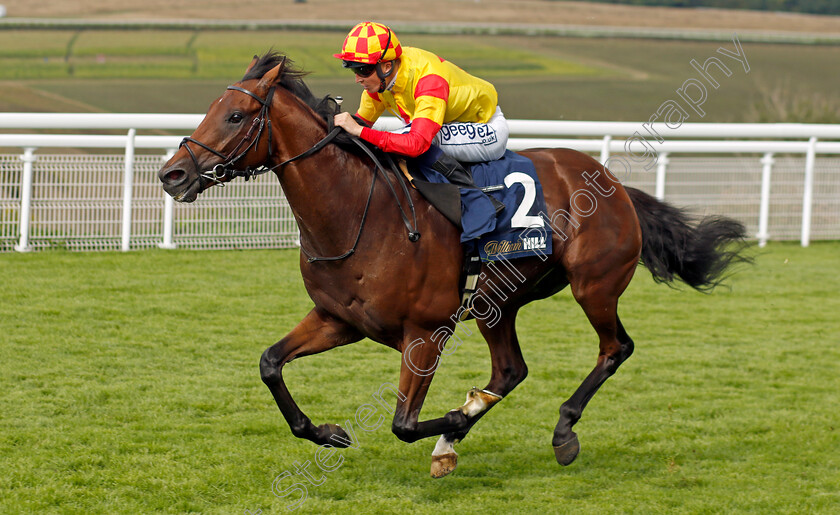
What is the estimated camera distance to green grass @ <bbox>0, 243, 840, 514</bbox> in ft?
12.6

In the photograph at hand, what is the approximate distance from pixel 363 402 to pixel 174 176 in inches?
81.9

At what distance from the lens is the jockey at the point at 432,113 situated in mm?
3582

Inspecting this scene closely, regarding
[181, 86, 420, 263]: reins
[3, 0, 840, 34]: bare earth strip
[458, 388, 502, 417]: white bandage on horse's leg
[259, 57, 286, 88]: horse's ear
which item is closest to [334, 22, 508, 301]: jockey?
[181, 86, 420, 263]: reins

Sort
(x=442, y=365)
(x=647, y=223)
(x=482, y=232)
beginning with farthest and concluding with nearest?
(x=442, y=365), (x=647, y=223), (x=482, y=232)

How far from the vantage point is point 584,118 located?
1894 cm

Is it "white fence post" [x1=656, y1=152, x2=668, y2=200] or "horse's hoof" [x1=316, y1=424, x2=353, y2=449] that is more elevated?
"white fence post" [x1=656, y1=152, x2=668, y2=200]

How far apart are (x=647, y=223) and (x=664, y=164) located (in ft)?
14.9

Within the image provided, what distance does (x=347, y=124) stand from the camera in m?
3.58

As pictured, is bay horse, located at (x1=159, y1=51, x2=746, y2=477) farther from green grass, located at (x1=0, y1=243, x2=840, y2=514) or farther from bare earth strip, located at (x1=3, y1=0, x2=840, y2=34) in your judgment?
bare earth strip, located at (x1=3, y1=0, x2=840, y2=34)

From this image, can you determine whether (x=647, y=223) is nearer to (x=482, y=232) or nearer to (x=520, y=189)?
(x=520, y=189)

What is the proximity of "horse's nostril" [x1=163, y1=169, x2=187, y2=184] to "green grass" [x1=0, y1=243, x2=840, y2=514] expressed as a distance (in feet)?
4.12

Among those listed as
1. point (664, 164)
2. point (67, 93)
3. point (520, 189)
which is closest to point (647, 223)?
point (520, 189)

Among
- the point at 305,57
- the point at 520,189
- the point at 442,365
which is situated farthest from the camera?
the point at 305,57

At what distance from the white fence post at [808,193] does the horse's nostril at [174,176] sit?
7776 mm
